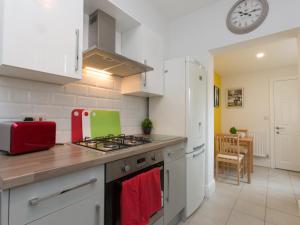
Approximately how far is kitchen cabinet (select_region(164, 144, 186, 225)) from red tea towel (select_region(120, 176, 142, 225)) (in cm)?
42

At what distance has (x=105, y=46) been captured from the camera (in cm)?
156

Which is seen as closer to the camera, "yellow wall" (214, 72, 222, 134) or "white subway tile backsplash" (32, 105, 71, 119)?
"white subway tile backsplash" (32, 105, 71, 119)

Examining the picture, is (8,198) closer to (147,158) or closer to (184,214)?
(147,158)

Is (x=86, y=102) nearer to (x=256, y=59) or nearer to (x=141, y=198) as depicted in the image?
(x=141, y=198)

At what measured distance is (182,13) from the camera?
2.38 m

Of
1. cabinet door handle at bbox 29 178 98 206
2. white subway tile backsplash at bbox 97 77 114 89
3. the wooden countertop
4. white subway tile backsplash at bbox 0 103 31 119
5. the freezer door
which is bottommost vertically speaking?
the freezer door

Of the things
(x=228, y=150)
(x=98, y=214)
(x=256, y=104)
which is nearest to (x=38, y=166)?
(x=98, y=214)

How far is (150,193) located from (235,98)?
3.96m

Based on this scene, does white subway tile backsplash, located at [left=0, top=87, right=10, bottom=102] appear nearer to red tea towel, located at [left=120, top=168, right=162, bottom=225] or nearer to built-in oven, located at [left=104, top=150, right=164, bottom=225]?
built-in oven, located at [left=104, top=150, right=164, bottom=225]

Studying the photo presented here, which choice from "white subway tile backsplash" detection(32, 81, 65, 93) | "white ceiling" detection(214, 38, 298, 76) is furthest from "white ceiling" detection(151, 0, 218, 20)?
"white subway tile backsplash" detection(32, 81, 65, 93)

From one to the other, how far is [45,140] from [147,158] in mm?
708

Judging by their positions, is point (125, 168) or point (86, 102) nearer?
point (125, 168)

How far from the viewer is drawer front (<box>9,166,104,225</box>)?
646 mm

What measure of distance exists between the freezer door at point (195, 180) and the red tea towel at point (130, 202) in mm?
837
